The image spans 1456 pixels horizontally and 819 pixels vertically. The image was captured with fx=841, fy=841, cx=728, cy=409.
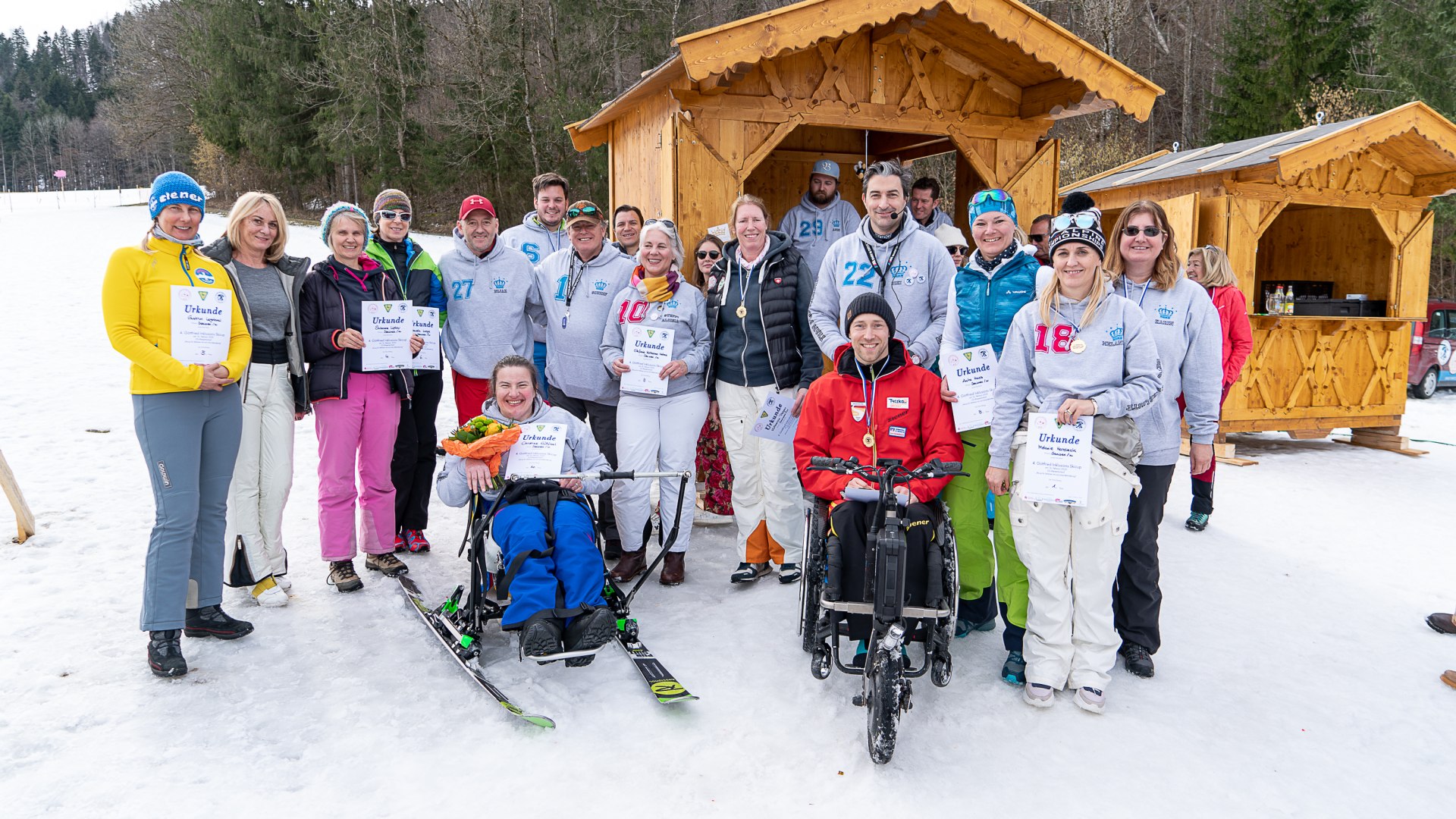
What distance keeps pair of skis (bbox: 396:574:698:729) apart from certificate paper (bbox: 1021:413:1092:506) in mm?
1490

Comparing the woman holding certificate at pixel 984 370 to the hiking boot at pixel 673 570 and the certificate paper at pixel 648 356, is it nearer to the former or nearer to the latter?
the certificate paper at pixel 648 356

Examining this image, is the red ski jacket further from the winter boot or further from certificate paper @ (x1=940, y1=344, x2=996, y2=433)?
the winter boot

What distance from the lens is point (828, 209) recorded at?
18.9ft

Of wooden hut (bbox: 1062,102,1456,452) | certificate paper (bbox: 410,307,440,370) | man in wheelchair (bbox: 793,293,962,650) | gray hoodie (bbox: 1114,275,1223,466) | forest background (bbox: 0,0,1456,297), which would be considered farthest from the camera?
forest background (bbox: 0,0,1456,297)

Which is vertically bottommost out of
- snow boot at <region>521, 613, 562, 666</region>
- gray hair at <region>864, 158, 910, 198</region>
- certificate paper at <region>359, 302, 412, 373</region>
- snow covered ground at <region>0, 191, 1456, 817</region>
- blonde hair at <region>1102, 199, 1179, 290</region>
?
snow covered ground at <region>0, 191, 1456, 817</region>

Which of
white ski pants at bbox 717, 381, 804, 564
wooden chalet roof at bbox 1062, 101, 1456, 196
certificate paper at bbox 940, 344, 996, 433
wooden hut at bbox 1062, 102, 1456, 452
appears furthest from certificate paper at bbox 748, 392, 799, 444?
wooden chalet roof at bbox 1062, 101, 1456, 196

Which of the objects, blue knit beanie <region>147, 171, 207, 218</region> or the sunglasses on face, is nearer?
the sunglasses on face

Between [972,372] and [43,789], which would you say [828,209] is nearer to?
[972,372]

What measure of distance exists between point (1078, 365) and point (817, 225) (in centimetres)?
303

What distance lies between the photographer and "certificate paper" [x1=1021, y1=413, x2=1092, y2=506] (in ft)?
9.68

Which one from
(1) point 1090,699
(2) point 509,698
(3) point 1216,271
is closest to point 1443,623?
(1) point 1090,699

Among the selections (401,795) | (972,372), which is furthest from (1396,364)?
(401,795)

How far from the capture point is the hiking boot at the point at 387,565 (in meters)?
4.39

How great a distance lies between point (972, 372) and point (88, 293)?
16695 millimetres
